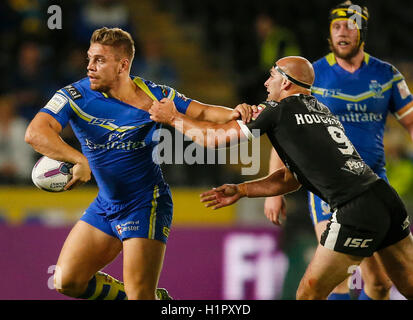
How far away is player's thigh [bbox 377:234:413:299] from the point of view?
525 cm

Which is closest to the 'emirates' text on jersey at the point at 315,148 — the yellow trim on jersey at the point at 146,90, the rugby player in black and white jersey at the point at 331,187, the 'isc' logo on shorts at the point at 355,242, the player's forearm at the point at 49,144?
the rugby player in black and white jersey at the point at 331,187

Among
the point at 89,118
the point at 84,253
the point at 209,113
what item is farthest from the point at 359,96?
the point at 84,253

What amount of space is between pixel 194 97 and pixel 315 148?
265 inches

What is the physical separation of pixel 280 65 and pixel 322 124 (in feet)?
1.87

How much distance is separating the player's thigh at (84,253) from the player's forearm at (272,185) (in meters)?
1.15

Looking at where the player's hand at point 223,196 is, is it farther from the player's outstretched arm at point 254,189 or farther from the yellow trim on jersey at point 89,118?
the yellow trim on jersey at point 89,118

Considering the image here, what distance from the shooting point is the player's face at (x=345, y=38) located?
650 centimetres

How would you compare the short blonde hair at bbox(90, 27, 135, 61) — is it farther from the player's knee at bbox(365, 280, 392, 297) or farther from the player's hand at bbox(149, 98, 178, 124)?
the player's knee at bbox(365, 280, 392, 297)

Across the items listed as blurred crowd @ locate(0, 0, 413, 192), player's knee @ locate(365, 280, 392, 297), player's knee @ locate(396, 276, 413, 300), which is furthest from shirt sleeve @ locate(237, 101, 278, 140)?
blurred crowd @ locate(0, 0, 413, 192)

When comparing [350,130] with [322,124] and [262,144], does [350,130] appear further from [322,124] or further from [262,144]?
[262,144]

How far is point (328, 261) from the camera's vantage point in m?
5.11

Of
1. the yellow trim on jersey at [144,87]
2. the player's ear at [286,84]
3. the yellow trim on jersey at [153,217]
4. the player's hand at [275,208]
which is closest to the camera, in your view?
the player's ear at [286,84]

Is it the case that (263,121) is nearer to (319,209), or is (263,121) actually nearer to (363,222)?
(363,222)
